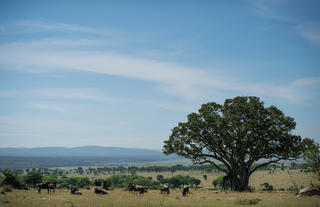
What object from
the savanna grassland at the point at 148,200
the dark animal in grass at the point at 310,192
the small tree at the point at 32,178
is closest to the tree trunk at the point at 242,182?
the savanna grassland at the point at 148,200

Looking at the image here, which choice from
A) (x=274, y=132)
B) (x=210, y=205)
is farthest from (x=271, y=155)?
(x=210, y=205)

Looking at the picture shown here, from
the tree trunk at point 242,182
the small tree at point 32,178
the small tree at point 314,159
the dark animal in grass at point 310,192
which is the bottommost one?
the small tree at point 32,178

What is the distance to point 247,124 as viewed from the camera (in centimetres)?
4197

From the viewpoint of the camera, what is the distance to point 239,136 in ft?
142

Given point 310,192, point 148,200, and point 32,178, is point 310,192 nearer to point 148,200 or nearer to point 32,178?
point 148,200

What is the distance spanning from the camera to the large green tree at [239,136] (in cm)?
4247

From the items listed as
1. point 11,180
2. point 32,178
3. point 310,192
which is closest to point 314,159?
point 310,192

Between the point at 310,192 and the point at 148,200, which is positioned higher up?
the point at 310,192

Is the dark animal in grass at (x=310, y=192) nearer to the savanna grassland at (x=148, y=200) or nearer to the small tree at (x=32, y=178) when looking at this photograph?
the savanna grassland at (x=148, y=200)

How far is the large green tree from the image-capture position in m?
42.5

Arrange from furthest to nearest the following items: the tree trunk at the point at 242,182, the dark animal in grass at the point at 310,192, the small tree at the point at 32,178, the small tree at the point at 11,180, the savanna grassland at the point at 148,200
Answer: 1. the small tree at the point at 32,178
2. the tree trunk at the point at 242,182
3. the small tree at the point at 11,180
4. the dark animal in grass at the point at 310,192
5. the savanna grassland at the point at 148,200

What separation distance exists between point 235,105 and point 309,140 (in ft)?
39.3

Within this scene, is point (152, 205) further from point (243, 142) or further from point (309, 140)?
point (309, 140)

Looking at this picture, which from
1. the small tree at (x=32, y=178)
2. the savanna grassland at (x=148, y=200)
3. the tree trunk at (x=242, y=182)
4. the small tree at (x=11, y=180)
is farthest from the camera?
the small tree at (x=32, y=178)
